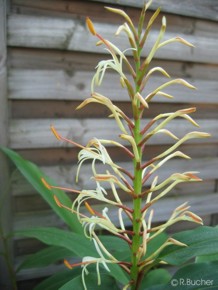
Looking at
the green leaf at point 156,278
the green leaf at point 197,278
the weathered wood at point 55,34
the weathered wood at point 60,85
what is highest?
the weathered wood at point 55,34

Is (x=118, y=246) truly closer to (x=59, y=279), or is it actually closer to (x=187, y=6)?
(x=59, y=279)

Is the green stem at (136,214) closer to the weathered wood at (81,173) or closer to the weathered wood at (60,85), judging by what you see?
the weathered wood at (81,173)

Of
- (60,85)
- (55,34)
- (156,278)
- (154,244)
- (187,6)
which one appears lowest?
(156,278)

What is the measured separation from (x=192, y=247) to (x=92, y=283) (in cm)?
19

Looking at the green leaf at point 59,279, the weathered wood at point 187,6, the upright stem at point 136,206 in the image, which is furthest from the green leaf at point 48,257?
the weathered wood at point 187,6

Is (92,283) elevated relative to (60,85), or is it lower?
lower

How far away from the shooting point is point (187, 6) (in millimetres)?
1200

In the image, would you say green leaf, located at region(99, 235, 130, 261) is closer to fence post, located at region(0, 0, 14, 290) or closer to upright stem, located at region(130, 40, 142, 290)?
upright stem, located at region(130, 40, 142, 290)

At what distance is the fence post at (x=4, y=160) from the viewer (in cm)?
97

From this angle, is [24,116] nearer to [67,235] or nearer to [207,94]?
[67,235]

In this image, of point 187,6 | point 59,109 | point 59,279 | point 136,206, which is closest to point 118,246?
point 59,279

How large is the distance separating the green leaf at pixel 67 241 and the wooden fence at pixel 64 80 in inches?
14.8

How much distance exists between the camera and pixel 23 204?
3.83 feet

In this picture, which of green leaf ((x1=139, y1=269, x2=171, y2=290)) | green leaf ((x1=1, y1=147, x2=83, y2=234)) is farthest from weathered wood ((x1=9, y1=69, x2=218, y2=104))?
green leaf ((x1=139, y1=269, x2=171, y2=290))
